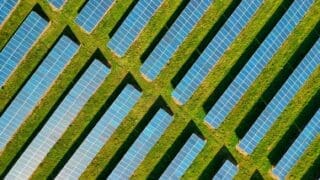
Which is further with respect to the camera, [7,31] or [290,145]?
[290,145]

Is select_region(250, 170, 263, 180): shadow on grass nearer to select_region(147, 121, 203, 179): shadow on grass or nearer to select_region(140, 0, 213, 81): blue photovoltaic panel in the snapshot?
select_region(147, 121, 203, 179): shadow on grass

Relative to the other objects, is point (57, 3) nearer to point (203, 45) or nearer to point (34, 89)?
point (34, 89)

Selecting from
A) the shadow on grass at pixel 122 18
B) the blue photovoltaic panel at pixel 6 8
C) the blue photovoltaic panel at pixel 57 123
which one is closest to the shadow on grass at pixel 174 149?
the blue photovoltaic panel at pixel 57 123

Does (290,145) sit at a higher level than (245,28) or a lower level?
lower

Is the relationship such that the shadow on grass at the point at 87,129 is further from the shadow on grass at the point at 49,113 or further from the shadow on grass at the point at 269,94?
the shadow on grass at the point at 269,94

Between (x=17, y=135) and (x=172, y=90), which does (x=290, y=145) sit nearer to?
(x=172, y=90)

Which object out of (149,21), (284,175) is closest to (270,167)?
(284,175)

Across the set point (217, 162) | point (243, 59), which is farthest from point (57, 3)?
point (217, 162)
